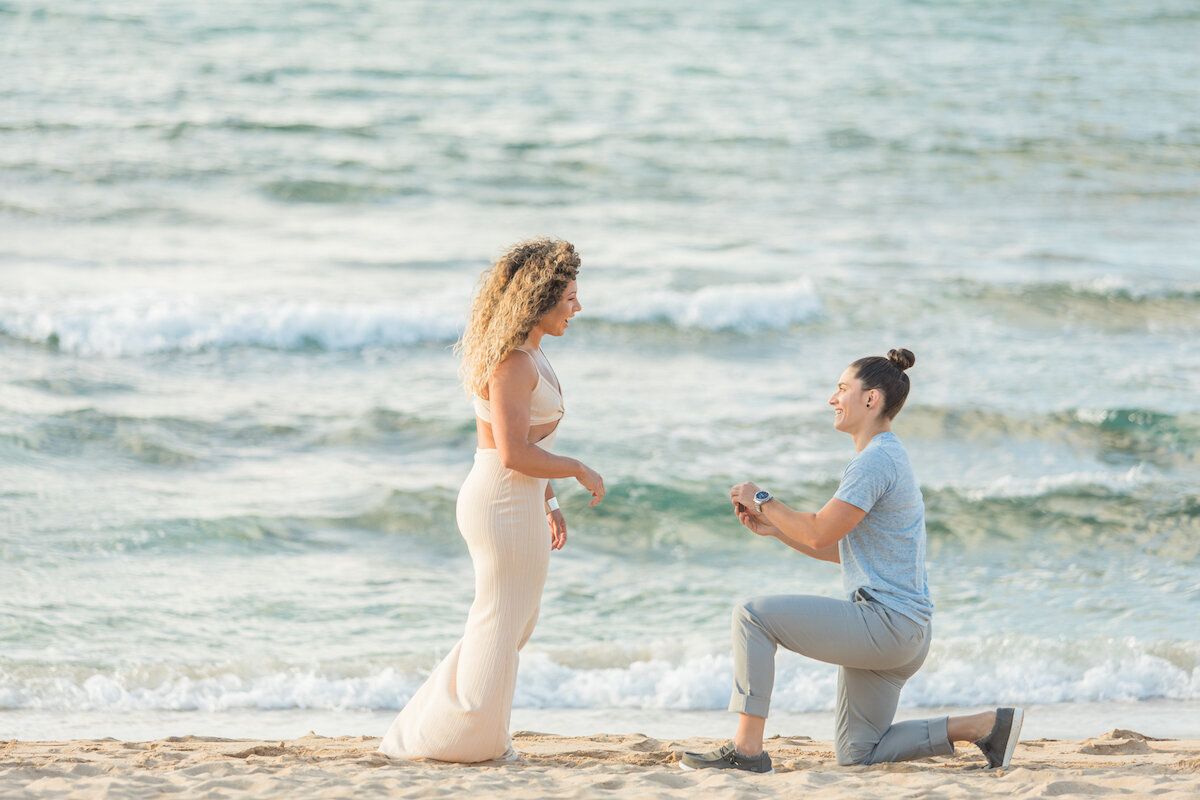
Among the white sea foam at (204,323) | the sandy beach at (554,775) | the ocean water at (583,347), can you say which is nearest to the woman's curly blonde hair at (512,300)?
A: the ocean water at (583,347)

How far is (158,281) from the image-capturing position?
14.6 m

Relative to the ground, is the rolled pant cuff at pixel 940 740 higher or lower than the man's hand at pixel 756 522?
lower

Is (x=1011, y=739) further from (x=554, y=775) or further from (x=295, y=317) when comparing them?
(x=295, y=317)

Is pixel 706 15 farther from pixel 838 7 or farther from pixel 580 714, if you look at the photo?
pixel 580 714

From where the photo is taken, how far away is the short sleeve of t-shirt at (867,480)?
3.99m

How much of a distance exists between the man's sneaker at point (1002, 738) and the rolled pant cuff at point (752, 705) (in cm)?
84

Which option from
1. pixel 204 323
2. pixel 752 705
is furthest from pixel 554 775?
pixel 204 323

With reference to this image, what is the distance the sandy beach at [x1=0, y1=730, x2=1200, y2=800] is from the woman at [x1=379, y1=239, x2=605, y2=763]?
17 cm

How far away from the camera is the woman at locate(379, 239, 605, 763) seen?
411cm

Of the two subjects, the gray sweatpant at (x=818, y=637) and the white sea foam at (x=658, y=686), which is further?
the white sea foam at (x=658, y=686)

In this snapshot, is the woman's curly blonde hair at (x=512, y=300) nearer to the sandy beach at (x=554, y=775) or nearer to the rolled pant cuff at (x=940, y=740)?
the sandy beach at (x=554, y=775)

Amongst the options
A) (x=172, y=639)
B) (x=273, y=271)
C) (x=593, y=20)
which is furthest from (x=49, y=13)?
(x=172, y=639)

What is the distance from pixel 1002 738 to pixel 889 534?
2.78ft

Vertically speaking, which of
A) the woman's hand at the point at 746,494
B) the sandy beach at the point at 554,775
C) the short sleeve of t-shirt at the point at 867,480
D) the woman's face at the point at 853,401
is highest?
the woman's face at the point at 853,401
